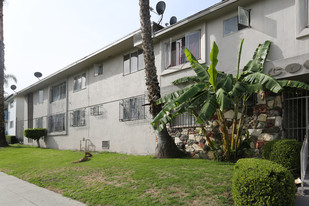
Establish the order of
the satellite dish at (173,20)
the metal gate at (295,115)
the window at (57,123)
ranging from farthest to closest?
the window at (57,123)
the satellite dish at (173,20)
the metal gate at (295,115)

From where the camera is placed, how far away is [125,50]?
1552cm

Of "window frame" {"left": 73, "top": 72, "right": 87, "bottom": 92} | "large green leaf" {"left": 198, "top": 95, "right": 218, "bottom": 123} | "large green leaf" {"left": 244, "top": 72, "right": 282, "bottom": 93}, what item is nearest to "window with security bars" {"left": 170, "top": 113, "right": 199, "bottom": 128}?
"large green leaf" {"left": 198, "top": 95, "right": 218, "bottom": 123}

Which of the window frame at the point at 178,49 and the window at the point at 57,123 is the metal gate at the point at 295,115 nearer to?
the window frame at the point at 178,49

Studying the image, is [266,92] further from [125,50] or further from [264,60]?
[125,50]

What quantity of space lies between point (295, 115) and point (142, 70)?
7.54 m

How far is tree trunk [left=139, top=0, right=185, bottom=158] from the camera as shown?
10766 mm

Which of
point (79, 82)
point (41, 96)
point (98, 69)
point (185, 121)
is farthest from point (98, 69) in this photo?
point (41, 96)

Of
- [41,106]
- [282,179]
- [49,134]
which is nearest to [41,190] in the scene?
[282,179]

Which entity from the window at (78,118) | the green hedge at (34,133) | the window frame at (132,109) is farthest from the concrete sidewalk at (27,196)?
the green hedge at (34,133)

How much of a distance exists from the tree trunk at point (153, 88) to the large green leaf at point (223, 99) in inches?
139

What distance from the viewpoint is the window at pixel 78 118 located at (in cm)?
1889

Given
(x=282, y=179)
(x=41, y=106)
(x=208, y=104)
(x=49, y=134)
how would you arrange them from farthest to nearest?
(x=41, y=106)
(x=49, y=134)
(x=208, y=104)
(x=282, y=179)

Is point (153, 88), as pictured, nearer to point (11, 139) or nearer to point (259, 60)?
point (259, 60)

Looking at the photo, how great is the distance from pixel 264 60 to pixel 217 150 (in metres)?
3.51
